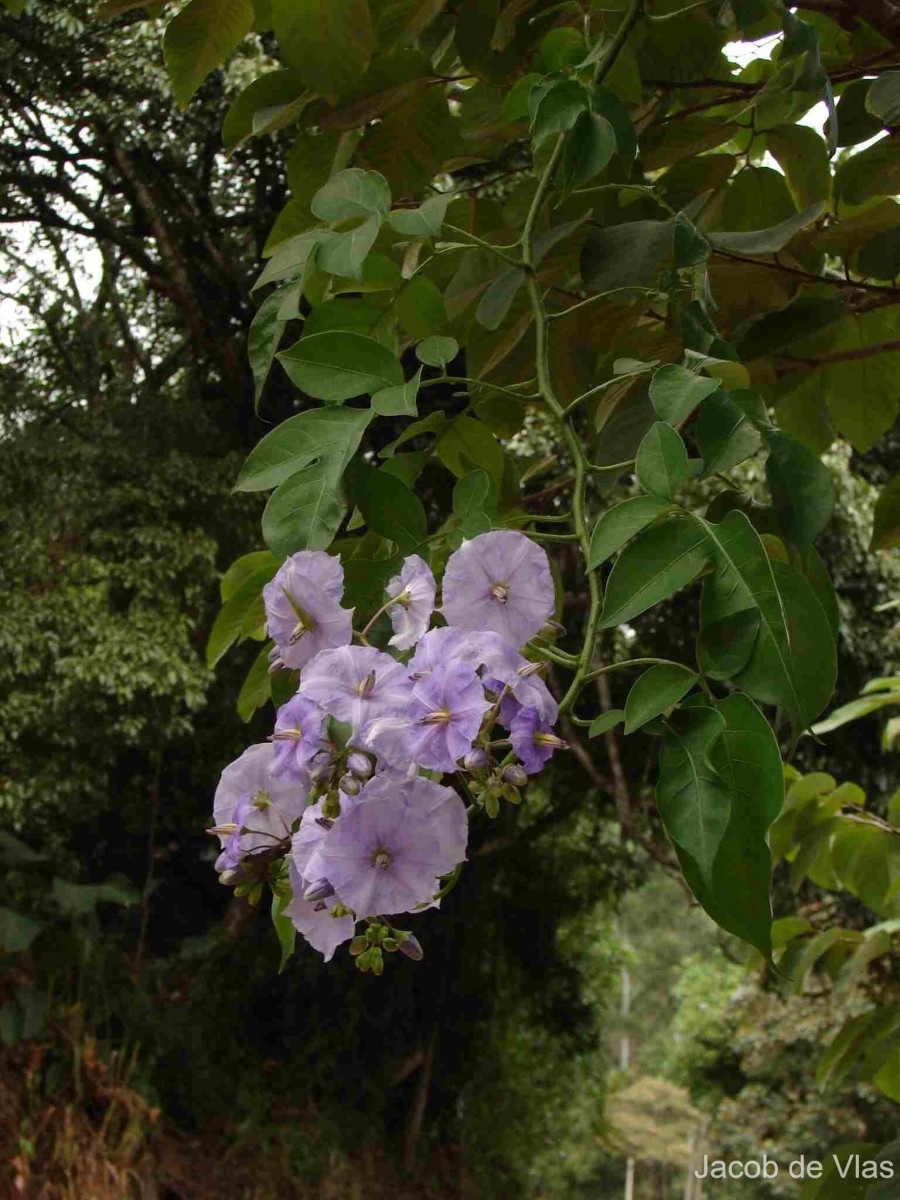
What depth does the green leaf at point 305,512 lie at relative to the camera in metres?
0.44

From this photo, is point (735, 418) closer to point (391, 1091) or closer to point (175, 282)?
point (175, 282)

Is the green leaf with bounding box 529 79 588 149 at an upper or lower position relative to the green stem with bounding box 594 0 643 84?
lower

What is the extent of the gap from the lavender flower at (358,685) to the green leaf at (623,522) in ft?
0.24

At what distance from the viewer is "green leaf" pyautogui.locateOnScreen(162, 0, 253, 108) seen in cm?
66

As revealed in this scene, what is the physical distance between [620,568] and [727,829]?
9 cm

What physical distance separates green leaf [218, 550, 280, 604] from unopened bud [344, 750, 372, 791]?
8.1 inches

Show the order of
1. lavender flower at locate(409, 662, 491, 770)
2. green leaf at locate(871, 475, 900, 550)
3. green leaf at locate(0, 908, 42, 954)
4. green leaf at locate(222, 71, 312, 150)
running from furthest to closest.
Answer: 1. green leaf at locate(0, 908, 42, 954)
2. green leaf at locate(871, 475, 900, 550)
3. green leaf at locate(222, 71, 312, 150)
4. lavender flower at locate(409, 662, 491, 770)

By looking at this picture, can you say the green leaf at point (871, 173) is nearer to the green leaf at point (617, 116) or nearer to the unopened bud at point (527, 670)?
the green leaf at point (617, 116)

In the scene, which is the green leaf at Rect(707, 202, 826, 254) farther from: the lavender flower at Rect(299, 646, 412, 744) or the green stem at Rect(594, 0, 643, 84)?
the lavender flower at Rect(299, 646, 412, 744)

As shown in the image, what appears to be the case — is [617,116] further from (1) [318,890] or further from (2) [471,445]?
(1) [318,890]

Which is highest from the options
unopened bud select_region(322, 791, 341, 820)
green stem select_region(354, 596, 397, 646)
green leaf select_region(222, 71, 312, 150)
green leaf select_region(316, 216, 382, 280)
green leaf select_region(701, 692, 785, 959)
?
green leaf select_region(222, 71, 312, 150)

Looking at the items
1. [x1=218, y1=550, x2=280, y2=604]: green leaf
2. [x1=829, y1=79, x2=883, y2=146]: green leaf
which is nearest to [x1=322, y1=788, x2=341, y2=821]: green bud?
[x1=218, y1=550, x2=280, y2=604]: green leaf

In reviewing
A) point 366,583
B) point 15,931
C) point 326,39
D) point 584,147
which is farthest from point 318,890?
point 15,931

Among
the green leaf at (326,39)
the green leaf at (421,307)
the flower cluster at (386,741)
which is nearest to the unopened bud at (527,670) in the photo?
the flower cluster at (386,741)
